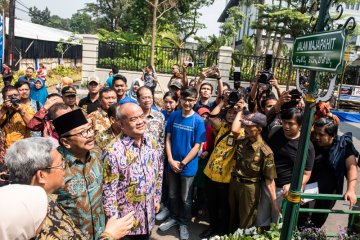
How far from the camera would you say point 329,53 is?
1687 mm

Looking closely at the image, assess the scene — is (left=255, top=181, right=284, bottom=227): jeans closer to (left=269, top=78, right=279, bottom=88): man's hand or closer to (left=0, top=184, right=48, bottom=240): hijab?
(left=269, top=78, right=279, bottom=88): man's hand

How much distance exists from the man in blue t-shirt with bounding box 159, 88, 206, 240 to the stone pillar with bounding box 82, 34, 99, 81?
453 inches

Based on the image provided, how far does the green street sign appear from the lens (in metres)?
1.62

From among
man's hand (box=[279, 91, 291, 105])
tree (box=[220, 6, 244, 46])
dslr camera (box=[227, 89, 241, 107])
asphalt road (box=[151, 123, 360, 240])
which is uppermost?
tree (box=[220, 6, 244, 46])

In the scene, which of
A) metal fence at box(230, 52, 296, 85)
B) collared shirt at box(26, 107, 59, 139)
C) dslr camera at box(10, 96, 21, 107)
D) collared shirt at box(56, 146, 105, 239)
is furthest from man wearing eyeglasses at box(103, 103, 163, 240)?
metal fence at box(230, 52, 296, 85)

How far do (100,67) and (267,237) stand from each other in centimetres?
1319

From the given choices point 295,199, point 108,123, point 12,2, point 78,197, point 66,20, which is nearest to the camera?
point 295,199

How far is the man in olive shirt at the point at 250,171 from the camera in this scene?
309cm

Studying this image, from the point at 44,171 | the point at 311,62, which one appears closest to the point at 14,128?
the point at 44,171

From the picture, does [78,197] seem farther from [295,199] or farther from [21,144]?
[295,199]

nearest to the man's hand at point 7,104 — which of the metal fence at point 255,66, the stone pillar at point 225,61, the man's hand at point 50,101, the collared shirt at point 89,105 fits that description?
the man's hand at point 50,101

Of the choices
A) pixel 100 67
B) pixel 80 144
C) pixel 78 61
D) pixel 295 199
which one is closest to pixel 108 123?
pixel 80 144

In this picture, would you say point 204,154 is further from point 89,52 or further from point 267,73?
point 89,52

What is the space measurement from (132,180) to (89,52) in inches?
507
